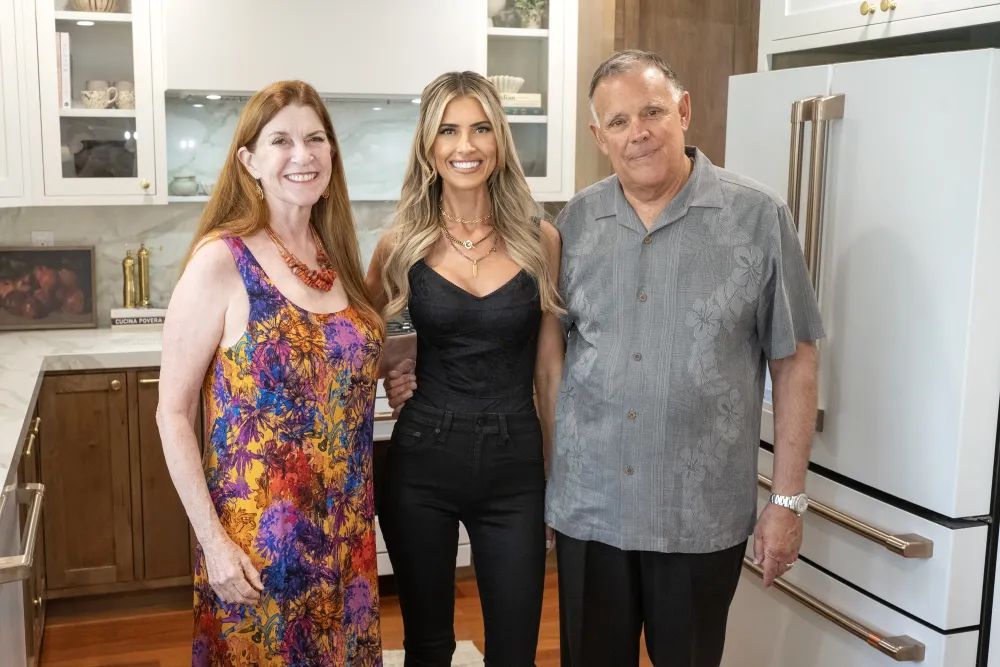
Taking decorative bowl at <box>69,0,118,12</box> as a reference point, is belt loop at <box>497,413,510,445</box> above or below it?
below

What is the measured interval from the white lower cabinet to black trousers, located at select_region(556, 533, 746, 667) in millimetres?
382

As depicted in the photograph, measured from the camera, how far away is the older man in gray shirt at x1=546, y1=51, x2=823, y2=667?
1926 mm

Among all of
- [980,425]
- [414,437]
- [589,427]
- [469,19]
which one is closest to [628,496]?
[589,427]

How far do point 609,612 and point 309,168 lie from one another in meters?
1.02

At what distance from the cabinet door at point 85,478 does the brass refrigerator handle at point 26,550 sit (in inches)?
50.7

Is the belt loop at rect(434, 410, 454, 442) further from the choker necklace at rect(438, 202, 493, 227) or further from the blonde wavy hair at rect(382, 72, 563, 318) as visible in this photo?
the choker necklace at rect(438, 202, 493, 227)

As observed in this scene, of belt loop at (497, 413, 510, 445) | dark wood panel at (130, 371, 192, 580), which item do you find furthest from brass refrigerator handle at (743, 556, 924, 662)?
dark wood panel at (130, 371, 192, 580)

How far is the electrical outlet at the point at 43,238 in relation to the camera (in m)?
3.89

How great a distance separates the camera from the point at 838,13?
2.41 metres

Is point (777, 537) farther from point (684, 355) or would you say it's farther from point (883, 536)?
point (684, 355)

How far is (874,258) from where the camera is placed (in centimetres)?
214

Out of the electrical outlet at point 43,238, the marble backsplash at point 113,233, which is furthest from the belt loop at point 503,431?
the electrical outlet at point 43,238

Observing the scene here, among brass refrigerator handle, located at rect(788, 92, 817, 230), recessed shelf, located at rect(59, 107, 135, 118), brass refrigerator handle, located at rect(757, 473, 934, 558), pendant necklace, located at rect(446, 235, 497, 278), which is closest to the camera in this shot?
brass refrigerator handle, located at rect(757, 473, 934, 558)

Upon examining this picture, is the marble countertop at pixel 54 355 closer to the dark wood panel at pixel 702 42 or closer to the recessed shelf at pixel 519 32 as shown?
the recessed shelf at pixel 519 32
